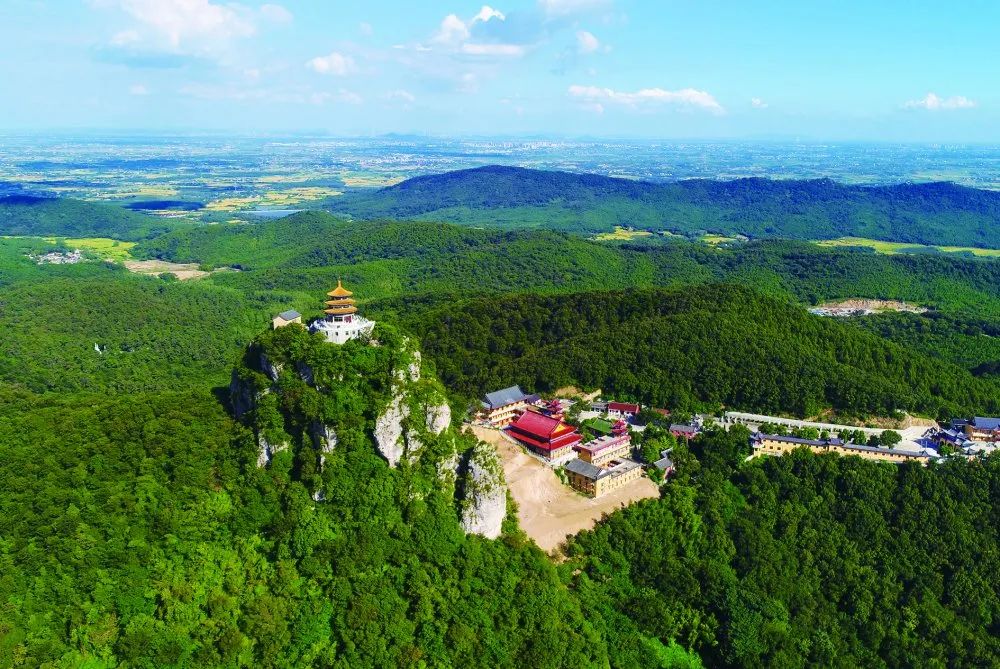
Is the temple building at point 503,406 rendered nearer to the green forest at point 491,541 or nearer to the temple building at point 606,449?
the green forest at point 491,541

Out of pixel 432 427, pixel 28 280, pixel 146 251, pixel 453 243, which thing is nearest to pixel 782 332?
pixel 432 427

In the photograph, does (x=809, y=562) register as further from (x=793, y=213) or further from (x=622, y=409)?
(x=793, y=213)

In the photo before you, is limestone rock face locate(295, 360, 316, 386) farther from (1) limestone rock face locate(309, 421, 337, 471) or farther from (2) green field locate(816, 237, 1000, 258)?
(2) green field locate(816, 237, 1000, 258)

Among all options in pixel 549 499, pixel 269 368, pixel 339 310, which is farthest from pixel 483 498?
pixel 339 310

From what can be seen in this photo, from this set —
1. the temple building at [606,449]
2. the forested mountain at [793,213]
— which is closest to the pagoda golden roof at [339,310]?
the temple building at [606,449]

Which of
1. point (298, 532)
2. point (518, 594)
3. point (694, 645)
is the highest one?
point (298, 532)

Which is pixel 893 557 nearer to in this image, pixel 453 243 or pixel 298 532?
pixel 298 532
